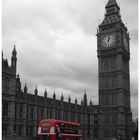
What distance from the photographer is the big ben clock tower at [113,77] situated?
97.4 meters

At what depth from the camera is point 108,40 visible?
104 m

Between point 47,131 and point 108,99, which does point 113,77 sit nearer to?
point 108,99

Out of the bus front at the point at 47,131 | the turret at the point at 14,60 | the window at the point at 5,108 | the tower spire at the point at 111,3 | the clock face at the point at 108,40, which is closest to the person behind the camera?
the bus front at the point at 47,131

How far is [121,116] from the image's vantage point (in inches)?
3792

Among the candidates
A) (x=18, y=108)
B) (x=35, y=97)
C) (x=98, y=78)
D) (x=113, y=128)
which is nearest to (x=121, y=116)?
(x=113, y=128)

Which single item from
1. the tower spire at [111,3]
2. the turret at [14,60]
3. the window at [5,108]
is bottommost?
→ the window at [5,108]

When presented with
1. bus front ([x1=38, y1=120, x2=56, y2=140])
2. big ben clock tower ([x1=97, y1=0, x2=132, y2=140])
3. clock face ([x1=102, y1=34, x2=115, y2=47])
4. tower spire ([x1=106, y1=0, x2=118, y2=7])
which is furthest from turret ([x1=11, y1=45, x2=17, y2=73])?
tower spire ([x1=106, y1=0, x2=118, y2=7])

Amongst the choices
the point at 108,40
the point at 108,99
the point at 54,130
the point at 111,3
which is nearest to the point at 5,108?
the point at 54,130

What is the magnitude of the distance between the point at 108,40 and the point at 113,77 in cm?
1295

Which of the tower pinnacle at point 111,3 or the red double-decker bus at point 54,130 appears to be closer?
the red double-decker bus at point 54,130

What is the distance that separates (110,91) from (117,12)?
29.1 meters

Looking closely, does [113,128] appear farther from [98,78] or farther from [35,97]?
[35,97]

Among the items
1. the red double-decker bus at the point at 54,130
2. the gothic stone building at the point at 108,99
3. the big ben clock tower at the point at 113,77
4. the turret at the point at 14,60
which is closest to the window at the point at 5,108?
the turret at the point at 14,60

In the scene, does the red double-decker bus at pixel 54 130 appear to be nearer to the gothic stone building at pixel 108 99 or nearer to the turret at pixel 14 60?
the turret at pixel 14 60
